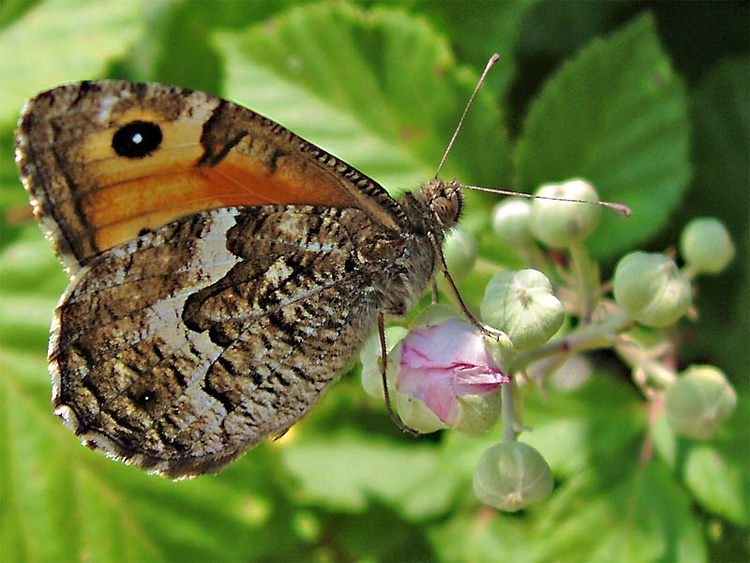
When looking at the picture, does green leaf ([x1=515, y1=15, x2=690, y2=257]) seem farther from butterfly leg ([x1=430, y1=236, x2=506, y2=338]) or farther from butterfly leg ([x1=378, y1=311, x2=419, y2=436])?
butterfly leg ([x1=378, y1=311, x2=419, y2=436])

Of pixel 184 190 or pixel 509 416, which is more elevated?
pixel 184 190

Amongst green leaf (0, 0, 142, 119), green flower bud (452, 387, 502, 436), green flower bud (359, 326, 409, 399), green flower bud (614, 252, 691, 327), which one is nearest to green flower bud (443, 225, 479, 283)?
green flower bud (359, 326, 409, 399)

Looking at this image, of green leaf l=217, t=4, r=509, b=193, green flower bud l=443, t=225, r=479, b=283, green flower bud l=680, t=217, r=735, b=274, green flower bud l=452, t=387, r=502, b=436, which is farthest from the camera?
green leaf l=217, t=4, r=509, b=193

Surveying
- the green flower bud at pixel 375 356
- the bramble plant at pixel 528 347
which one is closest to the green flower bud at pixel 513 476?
the bramble plant at pixel 528 347

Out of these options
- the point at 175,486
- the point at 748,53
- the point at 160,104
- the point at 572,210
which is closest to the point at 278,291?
the point at 160,104

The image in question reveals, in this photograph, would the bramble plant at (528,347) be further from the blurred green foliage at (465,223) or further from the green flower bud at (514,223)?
the blurred green foliage at (465,223)

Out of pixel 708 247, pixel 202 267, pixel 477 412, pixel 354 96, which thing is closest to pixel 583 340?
pixel 477 412

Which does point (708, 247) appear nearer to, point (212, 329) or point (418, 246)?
point (418, 246)
